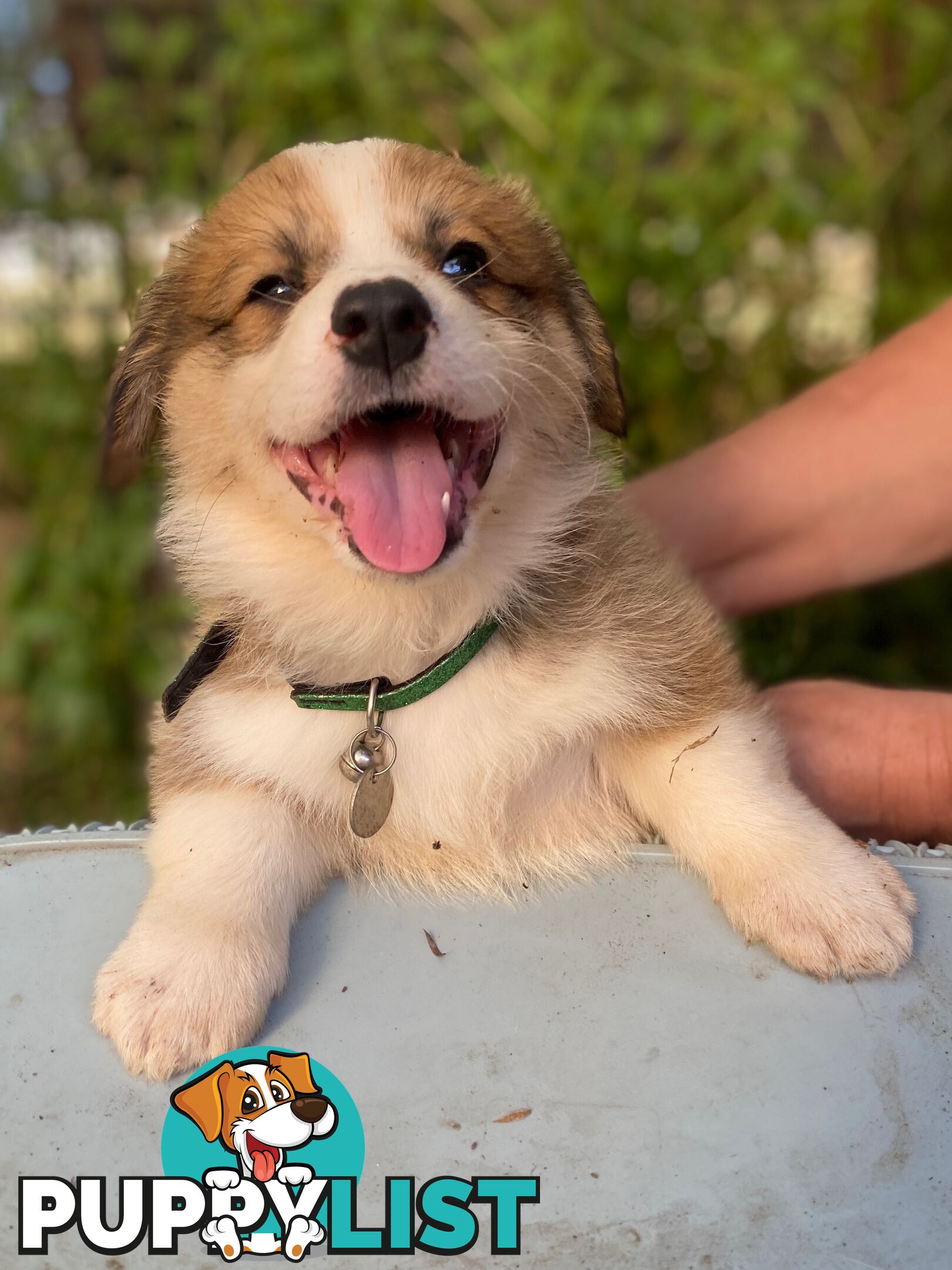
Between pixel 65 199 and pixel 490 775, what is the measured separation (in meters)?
3.25

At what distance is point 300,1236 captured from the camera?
1.49 meters

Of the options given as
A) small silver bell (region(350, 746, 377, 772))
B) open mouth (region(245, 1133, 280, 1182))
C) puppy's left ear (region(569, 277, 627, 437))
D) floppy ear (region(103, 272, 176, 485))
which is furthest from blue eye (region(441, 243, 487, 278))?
open mouth (region(245, 1133, 280, 1182))

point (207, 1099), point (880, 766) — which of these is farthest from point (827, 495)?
point (207, 1099)

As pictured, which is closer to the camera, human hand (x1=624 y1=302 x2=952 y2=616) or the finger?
the finger

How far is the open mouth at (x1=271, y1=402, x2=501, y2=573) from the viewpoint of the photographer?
180cm

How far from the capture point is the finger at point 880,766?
2471mm

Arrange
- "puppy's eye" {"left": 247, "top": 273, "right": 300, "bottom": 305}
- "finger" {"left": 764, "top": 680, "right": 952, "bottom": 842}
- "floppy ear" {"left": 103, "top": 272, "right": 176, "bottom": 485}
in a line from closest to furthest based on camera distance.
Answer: "puppy's eye" {"left": 247, "top": 273, "right": 300, "bottom": 305} < "floppy ear" {"left": 103, "top": 272, "right": 176, "bottom": 485} < "finger" {"left": 764, "top": 680, "right": 952, "bottom": 842}

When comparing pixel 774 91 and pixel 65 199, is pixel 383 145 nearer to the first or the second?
pixel 774 91

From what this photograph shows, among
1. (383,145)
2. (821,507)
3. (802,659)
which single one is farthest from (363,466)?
(802,659)

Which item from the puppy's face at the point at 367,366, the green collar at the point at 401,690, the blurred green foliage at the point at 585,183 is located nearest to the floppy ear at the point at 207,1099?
the green collar at the point at 401,690

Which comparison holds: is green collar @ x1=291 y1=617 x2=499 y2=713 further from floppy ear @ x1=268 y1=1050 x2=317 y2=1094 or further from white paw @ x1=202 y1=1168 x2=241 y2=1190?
white paw @ x1=202 y1=1168 x2=241 y2=1190

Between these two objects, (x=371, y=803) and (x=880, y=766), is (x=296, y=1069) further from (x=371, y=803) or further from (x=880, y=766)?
(x=880, y=766)

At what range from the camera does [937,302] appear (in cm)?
377

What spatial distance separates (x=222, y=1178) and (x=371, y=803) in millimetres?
622
